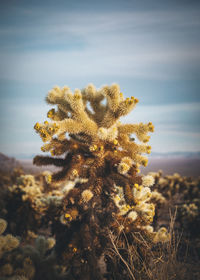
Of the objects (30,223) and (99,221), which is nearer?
(99,221)

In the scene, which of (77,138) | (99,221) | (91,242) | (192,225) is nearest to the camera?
(91,242)

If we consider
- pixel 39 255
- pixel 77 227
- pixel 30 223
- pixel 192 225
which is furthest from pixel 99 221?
pixel 192 225

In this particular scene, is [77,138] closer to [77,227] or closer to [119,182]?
[119,182]

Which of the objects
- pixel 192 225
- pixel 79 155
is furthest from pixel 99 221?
pixel 192 225

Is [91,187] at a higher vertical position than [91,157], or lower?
lower

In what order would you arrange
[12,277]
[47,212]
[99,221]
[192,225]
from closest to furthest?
[12,277]
[99,221]
[47,212]
[192,225]

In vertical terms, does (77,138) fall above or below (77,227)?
above

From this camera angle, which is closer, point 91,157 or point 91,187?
point 91,187

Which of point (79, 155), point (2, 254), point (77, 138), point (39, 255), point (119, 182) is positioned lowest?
point (39, 255)
